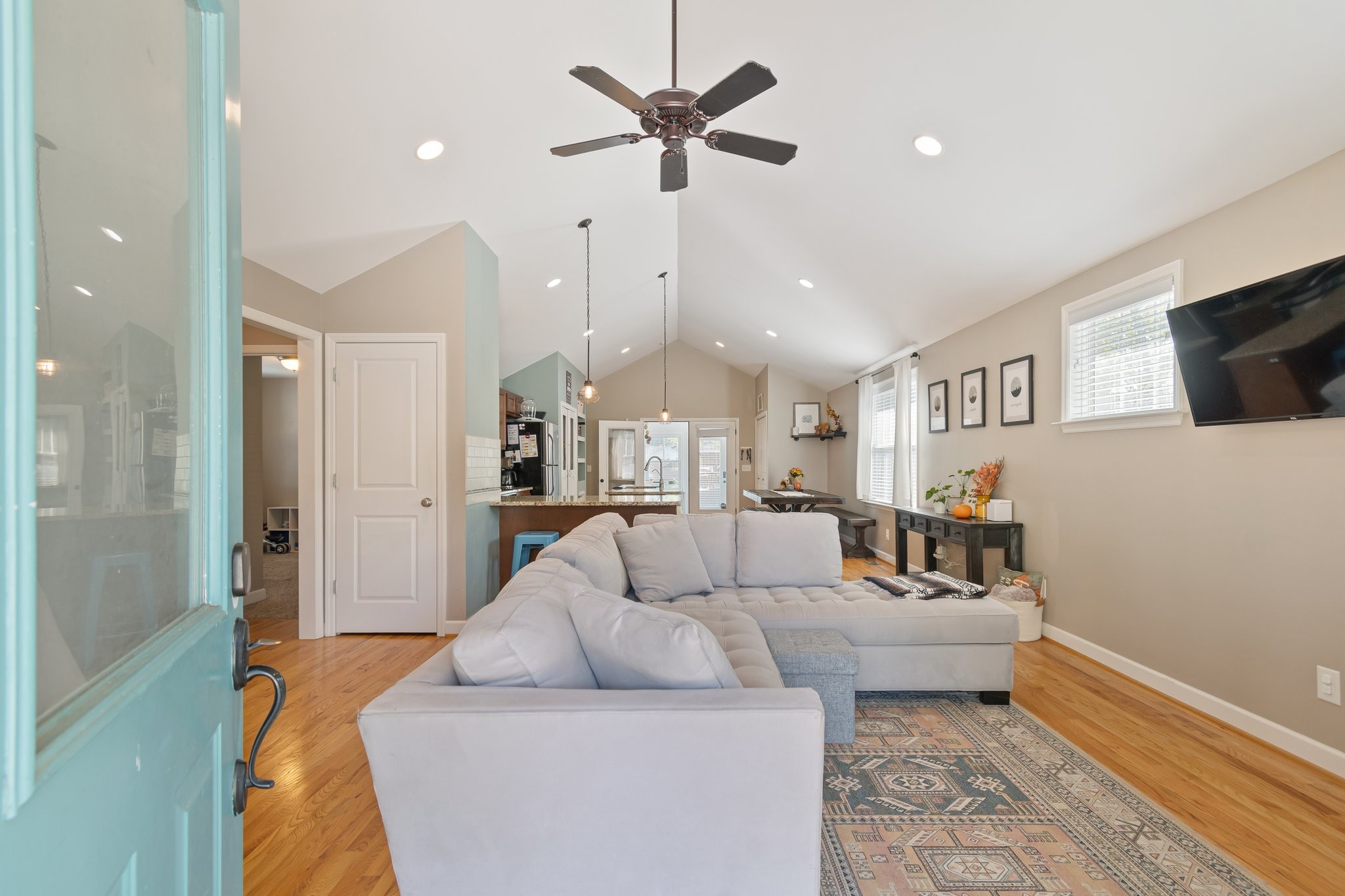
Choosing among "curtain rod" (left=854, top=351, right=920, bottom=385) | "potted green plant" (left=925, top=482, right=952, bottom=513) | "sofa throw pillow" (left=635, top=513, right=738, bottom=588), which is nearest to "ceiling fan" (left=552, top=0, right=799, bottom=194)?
"sofa throw pillow" (left=635, top=513, right=738, bottom=588)

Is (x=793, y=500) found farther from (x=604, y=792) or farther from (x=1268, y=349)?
(x=604, y=792)

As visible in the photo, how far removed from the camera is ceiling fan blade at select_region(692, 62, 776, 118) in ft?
7.14

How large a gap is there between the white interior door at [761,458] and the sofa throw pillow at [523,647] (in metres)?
8.47

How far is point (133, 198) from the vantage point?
68cm

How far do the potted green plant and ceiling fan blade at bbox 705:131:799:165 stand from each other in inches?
138

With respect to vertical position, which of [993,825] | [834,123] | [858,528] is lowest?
[993,825]

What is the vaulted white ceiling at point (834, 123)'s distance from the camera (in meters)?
2.45

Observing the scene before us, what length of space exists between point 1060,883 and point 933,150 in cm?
316

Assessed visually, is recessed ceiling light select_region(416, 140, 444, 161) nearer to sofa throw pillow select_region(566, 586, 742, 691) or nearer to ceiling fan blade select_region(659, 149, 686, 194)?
ceiling fan blade select_region(659, 149, 686, 194)

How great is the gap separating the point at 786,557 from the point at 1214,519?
2.00 meters

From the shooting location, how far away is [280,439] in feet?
30.5

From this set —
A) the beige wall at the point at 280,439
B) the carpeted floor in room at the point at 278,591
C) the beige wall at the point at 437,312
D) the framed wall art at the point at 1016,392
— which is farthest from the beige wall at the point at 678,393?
the beige wall at the point at 437,312

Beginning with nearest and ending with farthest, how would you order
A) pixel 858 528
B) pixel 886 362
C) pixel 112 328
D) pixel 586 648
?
1. pixel 112 328
2. pixel 586 648
3. pixel 886 362
4. pixel 858 528

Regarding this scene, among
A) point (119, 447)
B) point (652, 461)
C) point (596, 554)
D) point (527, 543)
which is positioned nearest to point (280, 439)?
point (652, 461)
